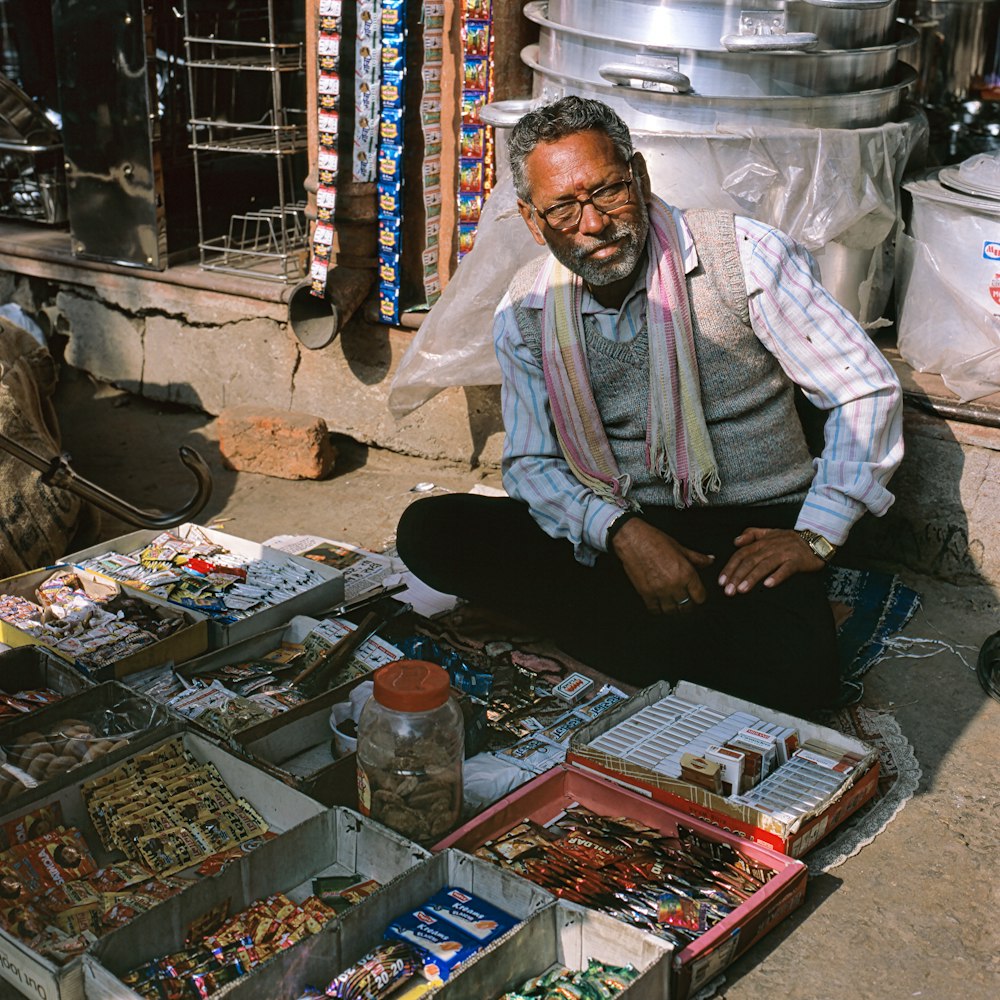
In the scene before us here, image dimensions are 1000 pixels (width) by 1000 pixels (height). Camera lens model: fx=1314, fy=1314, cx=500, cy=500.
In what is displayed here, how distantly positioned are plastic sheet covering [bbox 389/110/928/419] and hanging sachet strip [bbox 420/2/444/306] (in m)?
0.33

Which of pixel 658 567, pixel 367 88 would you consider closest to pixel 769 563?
pixel 658 567

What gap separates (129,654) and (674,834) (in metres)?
1.33

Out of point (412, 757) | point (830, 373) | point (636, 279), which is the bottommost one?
point (412, 757)

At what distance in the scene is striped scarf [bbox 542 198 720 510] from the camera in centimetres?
304

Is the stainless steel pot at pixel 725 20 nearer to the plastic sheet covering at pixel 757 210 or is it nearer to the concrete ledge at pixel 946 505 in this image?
the plastic sheet covering at pixel 757 210

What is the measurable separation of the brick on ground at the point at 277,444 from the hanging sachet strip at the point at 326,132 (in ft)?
1.57

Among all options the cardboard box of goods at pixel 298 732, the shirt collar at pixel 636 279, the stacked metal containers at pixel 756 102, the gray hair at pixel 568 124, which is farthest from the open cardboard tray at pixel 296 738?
the stacked metal containers at pixel 756 102

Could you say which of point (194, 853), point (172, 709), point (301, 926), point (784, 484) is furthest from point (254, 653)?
point (784, 484)

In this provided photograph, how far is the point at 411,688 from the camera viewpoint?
2299mm

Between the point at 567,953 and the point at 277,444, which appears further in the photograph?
the point at 277,444

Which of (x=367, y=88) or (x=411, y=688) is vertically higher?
(x=367, y=88)

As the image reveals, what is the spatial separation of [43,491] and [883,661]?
2482 millimetres

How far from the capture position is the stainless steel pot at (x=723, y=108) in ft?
12.6

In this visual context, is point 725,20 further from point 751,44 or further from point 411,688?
point 411,688
